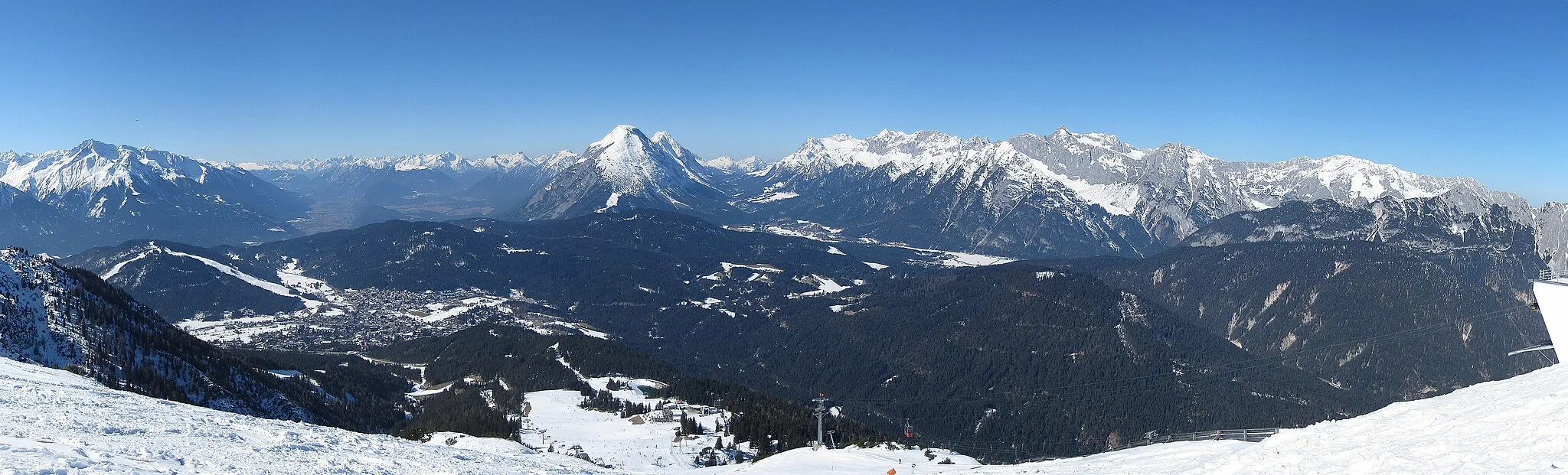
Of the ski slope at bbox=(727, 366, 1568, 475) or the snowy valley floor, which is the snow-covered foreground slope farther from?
the ski slope at bbox=(727, 366, 1568, 475)

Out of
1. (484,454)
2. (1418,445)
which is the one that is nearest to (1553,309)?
(1418,445)

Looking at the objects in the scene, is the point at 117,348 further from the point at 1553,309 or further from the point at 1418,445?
the point at 1553,309

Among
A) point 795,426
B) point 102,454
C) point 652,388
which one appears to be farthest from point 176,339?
point 102,454

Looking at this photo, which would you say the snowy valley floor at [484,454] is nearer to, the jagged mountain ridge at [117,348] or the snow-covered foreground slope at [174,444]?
the snow-covered foreground slope at [174,444]

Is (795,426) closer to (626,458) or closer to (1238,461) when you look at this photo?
(626,458)

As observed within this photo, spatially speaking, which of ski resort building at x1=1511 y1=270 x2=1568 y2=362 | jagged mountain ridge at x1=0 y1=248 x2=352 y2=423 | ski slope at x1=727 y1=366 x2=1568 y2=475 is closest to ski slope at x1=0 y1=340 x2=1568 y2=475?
ski slope at x1=727 y1=366 x2=1568 y2=475

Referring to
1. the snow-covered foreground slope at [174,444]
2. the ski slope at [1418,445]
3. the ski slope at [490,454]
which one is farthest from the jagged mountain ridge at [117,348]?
the ski slope at [1418,445]
